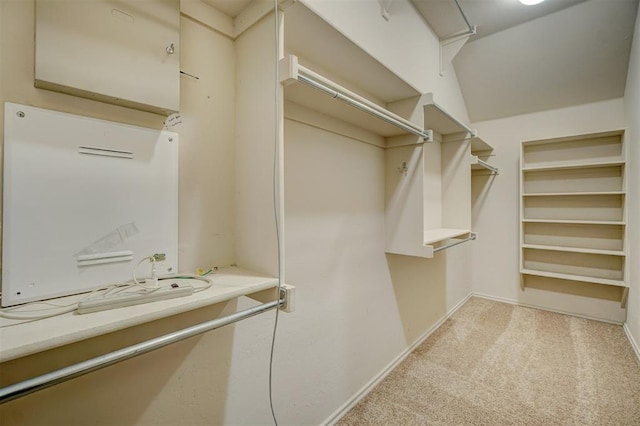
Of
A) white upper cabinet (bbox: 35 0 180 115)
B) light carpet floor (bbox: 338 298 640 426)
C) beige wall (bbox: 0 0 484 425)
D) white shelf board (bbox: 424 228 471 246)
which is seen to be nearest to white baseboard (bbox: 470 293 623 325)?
light carpet floor (bbox: 338 298 640 426)

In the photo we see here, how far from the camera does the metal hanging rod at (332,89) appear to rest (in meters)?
0.87

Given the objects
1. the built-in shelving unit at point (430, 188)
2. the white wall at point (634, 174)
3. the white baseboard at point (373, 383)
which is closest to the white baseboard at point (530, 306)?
the white wall at point (634, 174)

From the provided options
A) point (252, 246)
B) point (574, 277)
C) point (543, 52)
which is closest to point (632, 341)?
point (574, 277)

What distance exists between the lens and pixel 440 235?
7.27ft

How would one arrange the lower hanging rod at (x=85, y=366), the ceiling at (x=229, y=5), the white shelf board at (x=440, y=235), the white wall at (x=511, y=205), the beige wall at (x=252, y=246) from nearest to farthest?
the lower hanging rod at (x=85, y=366), the beige wall at (x=252, y=246), the ceiling at (x=229, y=5), the white shelf board at (x=440, y=235), the white wall at (x=511, y=205)

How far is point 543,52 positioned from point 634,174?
1.32 m

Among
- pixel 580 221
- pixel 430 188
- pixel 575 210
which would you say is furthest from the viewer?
pixel 575 210

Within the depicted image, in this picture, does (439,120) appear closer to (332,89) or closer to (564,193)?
(332,89)

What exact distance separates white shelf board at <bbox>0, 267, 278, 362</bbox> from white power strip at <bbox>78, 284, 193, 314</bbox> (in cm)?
1

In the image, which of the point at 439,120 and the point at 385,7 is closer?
the point at 385,7

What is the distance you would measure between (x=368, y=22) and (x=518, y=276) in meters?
3.37

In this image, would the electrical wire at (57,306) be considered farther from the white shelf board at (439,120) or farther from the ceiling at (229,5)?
the white shelf board at (439,120)

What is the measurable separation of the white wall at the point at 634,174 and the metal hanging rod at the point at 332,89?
202 centimetres

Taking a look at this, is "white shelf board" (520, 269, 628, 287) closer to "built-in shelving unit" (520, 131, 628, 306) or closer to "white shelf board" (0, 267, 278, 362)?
"built-in shelving unit" (520, 131, 628, 306)
